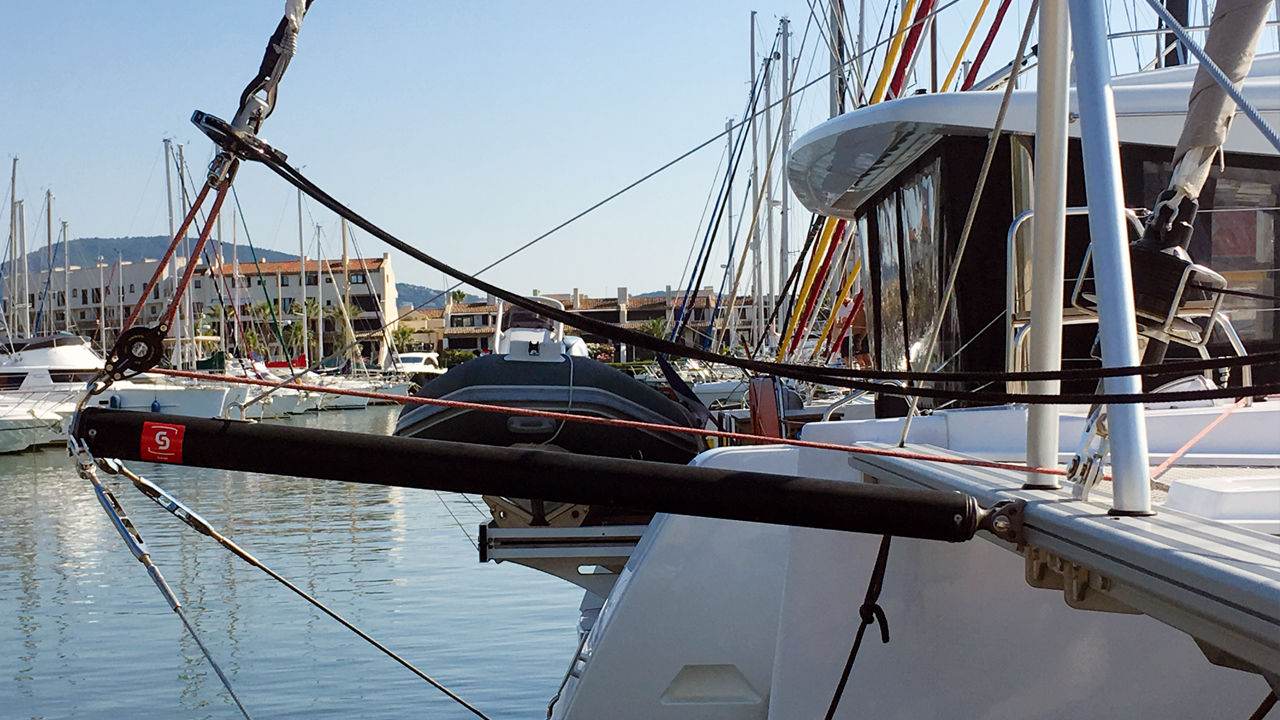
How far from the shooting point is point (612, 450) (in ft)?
25.1

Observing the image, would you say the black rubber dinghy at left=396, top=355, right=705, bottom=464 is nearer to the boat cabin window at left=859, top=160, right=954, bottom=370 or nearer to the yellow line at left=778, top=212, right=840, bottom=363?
the boat cabin window at left=859, top=160, right=954, bottom=370

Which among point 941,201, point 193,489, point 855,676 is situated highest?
point 941,201

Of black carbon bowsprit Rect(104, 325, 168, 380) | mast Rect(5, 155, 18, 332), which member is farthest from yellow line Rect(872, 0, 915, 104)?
mast Rect(5, 155, 18, 332)

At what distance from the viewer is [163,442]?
3.13m

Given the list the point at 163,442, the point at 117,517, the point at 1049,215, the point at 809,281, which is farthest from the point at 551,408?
the point at 1049,215

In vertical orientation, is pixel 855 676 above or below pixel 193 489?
above

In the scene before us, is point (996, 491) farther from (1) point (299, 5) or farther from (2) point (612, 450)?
(2) point (612, 450)

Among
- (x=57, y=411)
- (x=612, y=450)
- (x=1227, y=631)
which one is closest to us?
(x=1227, y=631)

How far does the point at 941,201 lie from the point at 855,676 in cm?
226

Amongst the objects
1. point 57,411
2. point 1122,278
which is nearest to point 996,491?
point 1122,278

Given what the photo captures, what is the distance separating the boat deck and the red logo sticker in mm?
1878

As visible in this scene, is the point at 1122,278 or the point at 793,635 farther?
the point at 793,635

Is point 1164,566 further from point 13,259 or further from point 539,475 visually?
point 13,259

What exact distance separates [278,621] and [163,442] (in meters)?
9.09
